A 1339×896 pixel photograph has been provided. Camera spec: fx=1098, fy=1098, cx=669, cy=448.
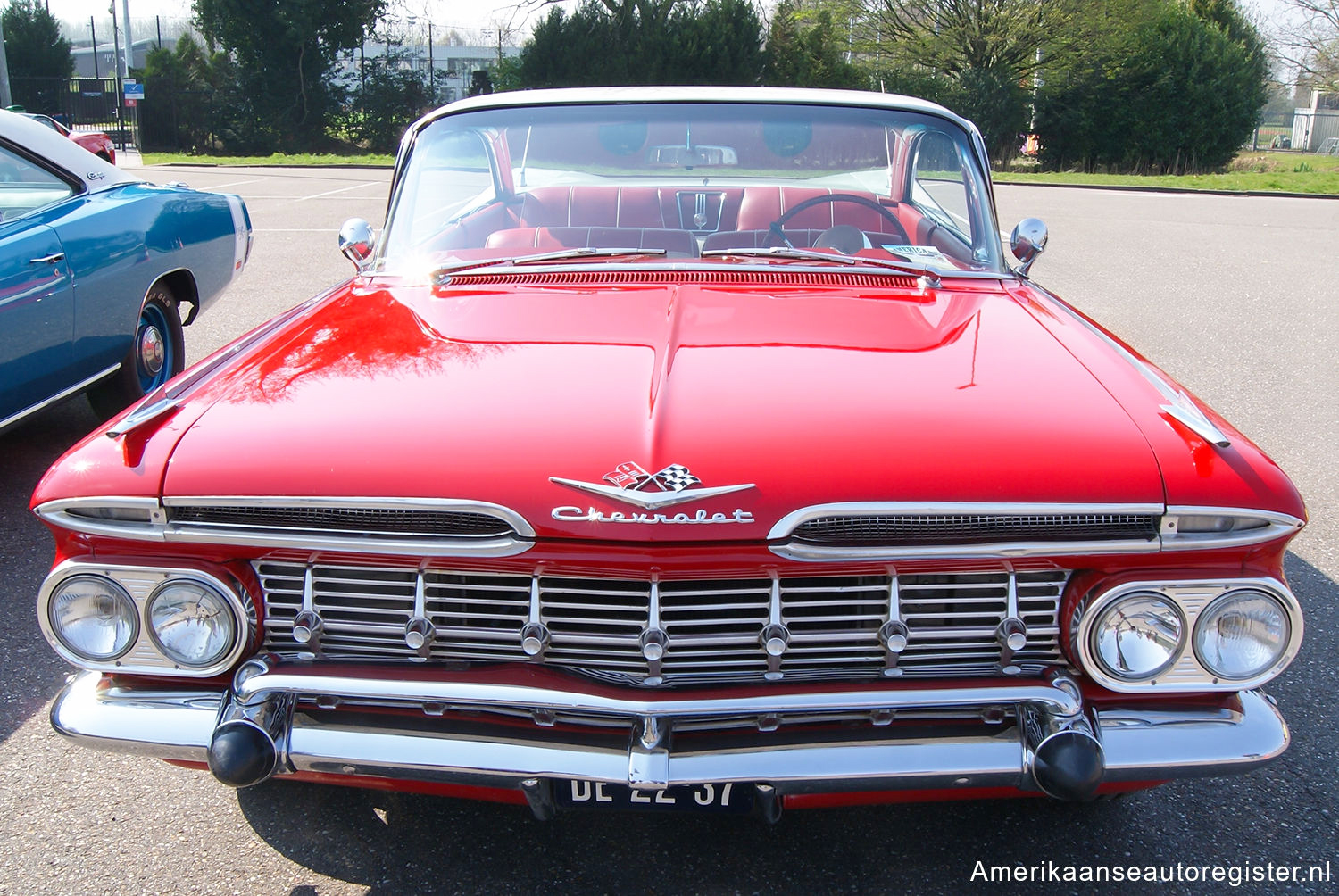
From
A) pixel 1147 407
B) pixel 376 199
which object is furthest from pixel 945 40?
pixel 1147 407

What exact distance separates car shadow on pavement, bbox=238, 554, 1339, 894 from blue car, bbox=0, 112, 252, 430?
2.27 meters

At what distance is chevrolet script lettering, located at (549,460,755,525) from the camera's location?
1.73m

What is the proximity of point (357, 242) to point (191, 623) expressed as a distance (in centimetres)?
165

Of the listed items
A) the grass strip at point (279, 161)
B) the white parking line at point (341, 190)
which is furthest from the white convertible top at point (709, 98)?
the grass strip at point (279, 161)

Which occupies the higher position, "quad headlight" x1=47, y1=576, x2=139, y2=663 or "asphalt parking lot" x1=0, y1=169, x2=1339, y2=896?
"quad headlight" x1=47, y1=576, x2=139, y2=663

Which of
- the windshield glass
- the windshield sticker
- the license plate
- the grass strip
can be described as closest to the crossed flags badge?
the license plate

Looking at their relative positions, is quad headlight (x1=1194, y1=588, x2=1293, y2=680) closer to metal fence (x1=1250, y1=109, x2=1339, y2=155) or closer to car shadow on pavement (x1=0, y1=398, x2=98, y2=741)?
car shadow on pavement (x1=0, y1=398, x2=98, y2=741)

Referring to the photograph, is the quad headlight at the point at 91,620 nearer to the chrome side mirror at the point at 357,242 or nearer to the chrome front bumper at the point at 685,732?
the chrome front bumper at the point at 685,732

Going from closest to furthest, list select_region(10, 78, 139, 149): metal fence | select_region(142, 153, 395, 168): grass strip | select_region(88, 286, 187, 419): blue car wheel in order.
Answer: select_region(88, 286, 187, 419): blue car wheel, select_region(142, 153, 395, 168): grass strip, select_region(10, 78, 139, 149): metal fence

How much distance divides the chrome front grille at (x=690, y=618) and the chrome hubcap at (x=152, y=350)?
131 inches

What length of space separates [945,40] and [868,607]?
93.2 ft

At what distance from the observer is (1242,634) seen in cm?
187

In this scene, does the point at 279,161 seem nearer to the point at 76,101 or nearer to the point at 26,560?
the point at 76,101

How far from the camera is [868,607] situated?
187cm
